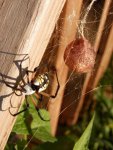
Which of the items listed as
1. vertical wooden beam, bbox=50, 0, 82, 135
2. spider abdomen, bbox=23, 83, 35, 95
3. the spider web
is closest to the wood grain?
spider abdomen, bbox=23, 83, 35, 95

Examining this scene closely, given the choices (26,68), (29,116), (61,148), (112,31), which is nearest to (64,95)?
(61,148)

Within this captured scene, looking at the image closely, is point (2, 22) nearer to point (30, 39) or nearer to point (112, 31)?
point (30, 39)

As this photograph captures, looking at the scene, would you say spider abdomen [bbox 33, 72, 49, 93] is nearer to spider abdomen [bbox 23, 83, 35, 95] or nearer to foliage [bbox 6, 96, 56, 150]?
spider abdomen [bbox 23, 83, 35, 95]

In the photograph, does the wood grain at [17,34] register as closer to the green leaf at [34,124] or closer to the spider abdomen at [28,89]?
the spider abdomen at [28,89]

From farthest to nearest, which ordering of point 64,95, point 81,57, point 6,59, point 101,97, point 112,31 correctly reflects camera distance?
point 101,97
point 112,31
point 64,95
point 81,57
point 6,59

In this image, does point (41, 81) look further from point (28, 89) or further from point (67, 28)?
point (67, 28)

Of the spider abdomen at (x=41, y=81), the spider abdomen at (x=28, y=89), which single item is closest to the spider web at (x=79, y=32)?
the spider abdomen at (x=41, y=81)
